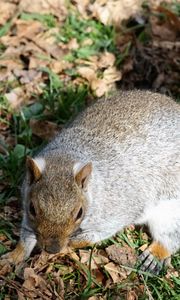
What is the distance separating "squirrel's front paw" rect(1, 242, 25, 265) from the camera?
4.14m

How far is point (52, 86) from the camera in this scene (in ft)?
18.0

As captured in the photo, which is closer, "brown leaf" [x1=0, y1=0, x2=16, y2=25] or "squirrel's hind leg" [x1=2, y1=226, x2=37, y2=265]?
"squirrel's hind leg" [x1=2, y1=226, x2=37, y2=265]

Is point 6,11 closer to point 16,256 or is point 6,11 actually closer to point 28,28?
point 28,28

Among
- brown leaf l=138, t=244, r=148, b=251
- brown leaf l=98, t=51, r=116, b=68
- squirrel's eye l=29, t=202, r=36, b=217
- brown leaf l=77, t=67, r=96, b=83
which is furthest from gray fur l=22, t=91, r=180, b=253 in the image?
brown leaf l=98, t=51, r=116, b=68

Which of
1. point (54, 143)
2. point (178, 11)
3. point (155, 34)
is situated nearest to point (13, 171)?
point (54, 143)

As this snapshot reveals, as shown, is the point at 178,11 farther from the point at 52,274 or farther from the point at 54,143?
Result: the point at 52,274

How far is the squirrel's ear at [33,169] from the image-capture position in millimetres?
3703

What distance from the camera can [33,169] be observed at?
371cm

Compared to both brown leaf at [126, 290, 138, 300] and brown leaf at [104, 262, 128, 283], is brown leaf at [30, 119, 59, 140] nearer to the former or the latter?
brown leaf at [104, 262, 128, 283]

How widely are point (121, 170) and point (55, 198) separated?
77cm

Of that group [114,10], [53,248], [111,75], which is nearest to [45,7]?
[114,10]

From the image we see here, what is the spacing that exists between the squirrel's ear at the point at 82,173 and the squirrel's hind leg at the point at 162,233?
72 centimetres

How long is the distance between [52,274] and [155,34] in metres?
2.86

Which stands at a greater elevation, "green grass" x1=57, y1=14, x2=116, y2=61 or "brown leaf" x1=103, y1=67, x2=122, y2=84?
"green grass" x1=57, y1=14, x2=116, y2=61
